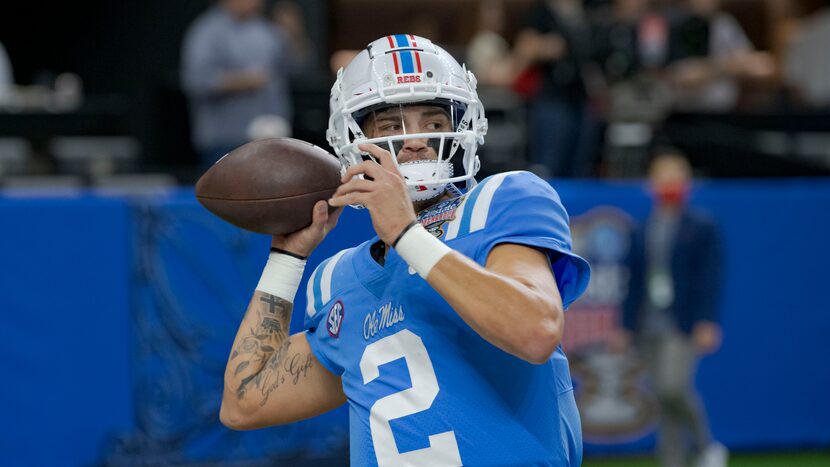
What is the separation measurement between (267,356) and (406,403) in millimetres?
520

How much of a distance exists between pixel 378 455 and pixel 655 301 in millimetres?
4584

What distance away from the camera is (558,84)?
8047 mm

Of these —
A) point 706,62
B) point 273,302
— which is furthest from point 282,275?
point 706,62

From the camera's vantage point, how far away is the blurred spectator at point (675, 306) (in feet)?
21.7

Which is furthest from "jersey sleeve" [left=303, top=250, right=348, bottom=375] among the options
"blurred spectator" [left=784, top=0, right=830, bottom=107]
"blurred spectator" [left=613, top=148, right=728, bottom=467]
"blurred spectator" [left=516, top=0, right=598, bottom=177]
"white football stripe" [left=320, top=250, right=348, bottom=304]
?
"blurred spectator" [left=784, top=0, right=830, bottom=107]

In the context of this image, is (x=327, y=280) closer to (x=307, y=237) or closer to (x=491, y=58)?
(x=307, y=237)

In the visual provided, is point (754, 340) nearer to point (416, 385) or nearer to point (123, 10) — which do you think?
point (416, 385)

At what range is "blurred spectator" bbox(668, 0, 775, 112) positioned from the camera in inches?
352

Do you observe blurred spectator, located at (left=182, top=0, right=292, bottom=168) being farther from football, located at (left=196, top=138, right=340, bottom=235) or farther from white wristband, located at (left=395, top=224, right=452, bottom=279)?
white wristband, located at (left=395, top=224, right=452, bottom=279)

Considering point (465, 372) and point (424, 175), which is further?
point (424, 175)

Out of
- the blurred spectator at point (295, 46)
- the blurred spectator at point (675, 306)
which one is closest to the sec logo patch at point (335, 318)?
the blurred spectator at point (675, 306)

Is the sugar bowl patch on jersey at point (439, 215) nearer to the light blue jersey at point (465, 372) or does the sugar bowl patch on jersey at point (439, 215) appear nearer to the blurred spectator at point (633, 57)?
the light blue jersey at point (465, 372)

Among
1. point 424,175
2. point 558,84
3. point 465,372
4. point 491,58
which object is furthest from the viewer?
point 491,58

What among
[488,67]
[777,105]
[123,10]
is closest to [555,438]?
[488,67]
